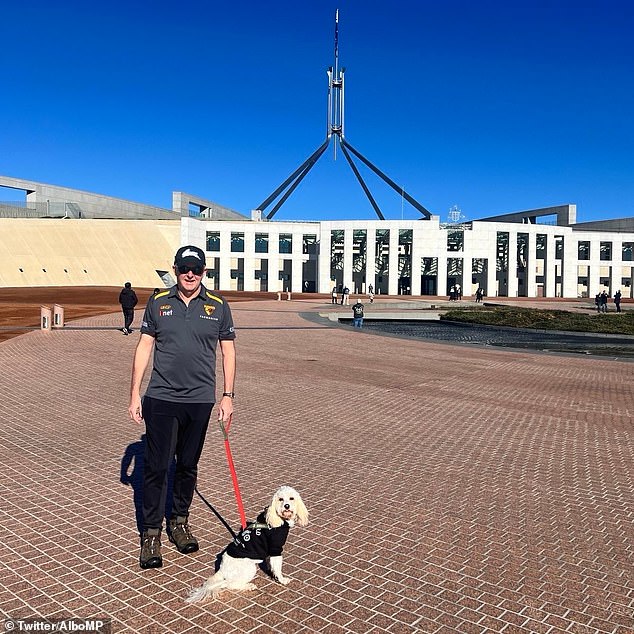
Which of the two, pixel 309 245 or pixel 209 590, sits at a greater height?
pixel 309 245

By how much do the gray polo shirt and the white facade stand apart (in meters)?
62.6

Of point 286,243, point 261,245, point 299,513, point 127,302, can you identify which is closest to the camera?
point 299,513

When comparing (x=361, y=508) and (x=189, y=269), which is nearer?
(x=189, y=269)

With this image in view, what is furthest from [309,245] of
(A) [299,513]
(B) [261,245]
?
(A) [299,513]

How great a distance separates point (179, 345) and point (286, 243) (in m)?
69.9

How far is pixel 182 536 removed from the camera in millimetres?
4113

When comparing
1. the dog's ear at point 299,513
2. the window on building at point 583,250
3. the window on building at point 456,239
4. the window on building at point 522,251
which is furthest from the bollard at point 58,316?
the window on building at point 583,250

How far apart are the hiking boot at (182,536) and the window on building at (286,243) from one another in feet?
219

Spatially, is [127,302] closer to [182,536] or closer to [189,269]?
[182,536]

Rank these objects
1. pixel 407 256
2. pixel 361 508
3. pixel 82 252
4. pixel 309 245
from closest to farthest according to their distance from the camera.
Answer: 1. pixel 361 508
2. pixel 82 252
3. pixel 407 256
4. pixel 309 245

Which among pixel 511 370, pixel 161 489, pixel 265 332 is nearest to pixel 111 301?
pixel 265 332

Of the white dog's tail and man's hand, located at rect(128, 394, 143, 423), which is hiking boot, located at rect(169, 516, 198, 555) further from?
man's hand, located at rect(128, 394, 143, 423)

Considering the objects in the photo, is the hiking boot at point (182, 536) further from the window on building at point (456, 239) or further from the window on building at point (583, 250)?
the window on building at point (583, 250)

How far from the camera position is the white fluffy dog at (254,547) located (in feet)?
11.4
